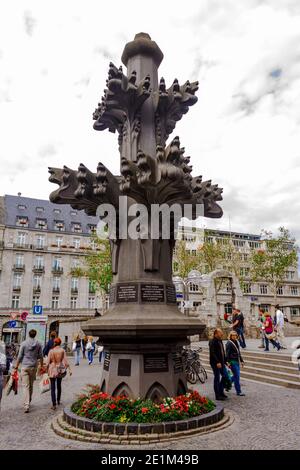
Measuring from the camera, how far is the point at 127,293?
870 cm

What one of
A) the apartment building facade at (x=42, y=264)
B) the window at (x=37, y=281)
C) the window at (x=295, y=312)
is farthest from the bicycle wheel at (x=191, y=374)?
the window at (x=295, y=312)

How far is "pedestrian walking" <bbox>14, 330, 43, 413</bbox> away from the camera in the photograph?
940 centimetres

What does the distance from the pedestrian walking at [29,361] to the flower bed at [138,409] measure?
2.16 meters

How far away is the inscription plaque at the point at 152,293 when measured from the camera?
855 centimetres

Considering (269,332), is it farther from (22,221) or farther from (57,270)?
(22,221)

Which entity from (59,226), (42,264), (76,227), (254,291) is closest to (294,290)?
(254,291)

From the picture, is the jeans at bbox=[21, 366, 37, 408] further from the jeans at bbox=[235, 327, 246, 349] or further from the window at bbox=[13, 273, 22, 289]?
the window at bbox=[13, 273, 22, 289]

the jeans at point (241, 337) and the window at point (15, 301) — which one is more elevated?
the window at point (15, 301)

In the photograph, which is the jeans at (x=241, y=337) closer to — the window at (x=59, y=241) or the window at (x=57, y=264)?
the window at (x=57, y=264)

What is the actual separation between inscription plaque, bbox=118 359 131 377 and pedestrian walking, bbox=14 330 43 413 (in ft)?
9.30

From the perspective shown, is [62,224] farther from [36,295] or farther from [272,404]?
[272,404]

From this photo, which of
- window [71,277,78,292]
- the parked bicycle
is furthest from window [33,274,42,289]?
the parked bicycle

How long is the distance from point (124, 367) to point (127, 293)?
5.64ft

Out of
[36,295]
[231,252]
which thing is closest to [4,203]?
[36,295]
